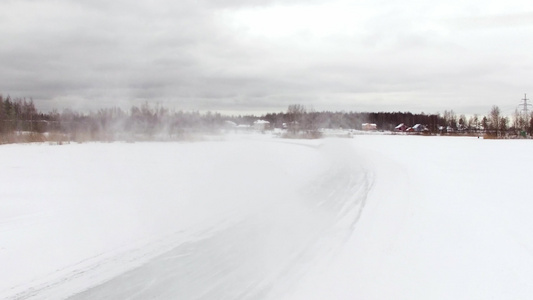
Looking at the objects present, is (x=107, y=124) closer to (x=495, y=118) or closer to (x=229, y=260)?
(x=229, y=260)

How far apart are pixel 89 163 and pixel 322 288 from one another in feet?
66.4

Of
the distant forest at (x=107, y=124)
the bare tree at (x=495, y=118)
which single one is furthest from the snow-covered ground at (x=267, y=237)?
the bare tree at (x=495, y=118)

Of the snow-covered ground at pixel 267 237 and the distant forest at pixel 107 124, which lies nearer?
the snow-covered ground at pixel 267 237

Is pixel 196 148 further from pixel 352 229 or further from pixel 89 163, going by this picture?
pixel 352 229

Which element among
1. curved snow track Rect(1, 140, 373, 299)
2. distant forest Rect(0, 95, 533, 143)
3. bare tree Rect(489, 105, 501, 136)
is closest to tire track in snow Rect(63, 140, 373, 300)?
curved snow track Rect(1, 140, 373, 299)

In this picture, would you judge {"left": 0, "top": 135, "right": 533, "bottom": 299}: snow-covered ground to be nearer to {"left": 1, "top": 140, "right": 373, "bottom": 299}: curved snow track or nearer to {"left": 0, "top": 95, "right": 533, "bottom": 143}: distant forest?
{"left": 1, "top": 140, "right": 373, "bottom": 299}: curved snow track

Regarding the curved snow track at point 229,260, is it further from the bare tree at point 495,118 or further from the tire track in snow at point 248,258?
the bare tree at point 495,118

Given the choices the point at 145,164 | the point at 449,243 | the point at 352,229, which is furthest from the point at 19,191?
the point at 449,243

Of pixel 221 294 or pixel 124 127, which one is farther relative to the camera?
pixel 124 127

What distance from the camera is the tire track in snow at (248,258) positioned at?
17.5ft

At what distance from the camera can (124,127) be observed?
30812 millimetres

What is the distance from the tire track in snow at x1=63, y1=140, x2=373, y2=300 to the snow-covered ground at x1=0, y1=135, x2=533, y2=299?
0.03 m

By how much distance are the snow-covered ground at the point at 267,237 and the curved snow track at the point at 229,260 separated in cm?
3

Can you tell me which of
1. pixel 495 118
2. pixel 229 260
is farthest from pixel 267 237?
pixel 495 118
